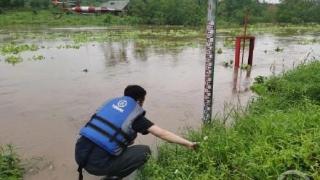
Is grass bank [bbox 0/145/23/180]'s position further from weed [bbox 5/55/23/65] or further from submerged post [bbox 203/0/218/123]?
weed [bbox 5/55/23/65]

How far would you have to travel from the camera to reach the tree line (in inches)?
2112

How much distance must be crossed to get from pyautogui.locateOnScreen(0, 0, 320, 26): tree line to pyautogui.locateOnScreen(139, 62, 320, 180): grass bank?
158 ft

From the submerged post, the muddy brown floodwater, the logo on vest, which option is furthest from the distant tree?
the logo on vest

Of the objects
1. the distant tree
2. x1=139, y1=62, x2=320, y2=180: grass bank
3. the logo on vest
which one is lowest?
the distant tree

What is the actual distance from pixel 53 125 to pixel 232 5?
66.1 metres

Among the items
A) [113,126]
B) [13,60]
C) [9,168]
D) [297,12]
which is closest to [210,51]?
[113,126]

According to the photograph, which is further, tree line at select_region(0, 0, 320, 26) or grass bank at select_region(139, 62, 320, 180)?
tree line at select_region(0, 0, 320, 26)

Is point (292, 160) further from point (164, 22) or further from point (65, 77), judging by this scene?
point (164, 22)

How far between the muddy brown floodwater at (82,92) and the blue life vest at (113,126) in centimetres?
108

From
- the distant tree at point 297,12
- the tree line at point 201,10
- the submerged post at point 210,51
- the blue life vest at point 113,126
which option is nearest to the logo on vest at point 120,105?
the blue life vest at point 113,126

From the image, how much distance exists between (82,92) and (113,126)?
6.29 m

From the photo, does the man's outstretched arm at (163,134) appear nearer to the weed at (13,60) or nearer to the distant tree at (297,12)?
the weed at (13,60)

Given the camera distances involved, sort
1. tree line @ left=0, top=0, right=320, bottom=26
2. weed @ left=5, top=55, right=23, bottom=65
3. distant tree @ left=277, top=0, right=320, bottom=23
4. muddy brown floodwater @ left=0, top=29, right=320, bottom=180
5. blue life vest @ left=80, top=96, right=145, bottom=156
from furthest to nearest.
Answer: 1. distant tree @ left=277, top=0, right=320, bottom=23
2. tree line @ left=0, top=0, right=320, bottom=26
3. weed @ left=5, top=55, right=23, bottom=65
4. muddy brown floodwater @ left=0, top=29, right=320, bottom=180
5. blue life vest @ left=80, top=96, right=145, bottom=156

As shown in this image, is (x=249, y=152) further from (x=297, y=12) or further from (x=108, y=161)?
(x=297, y=12)
